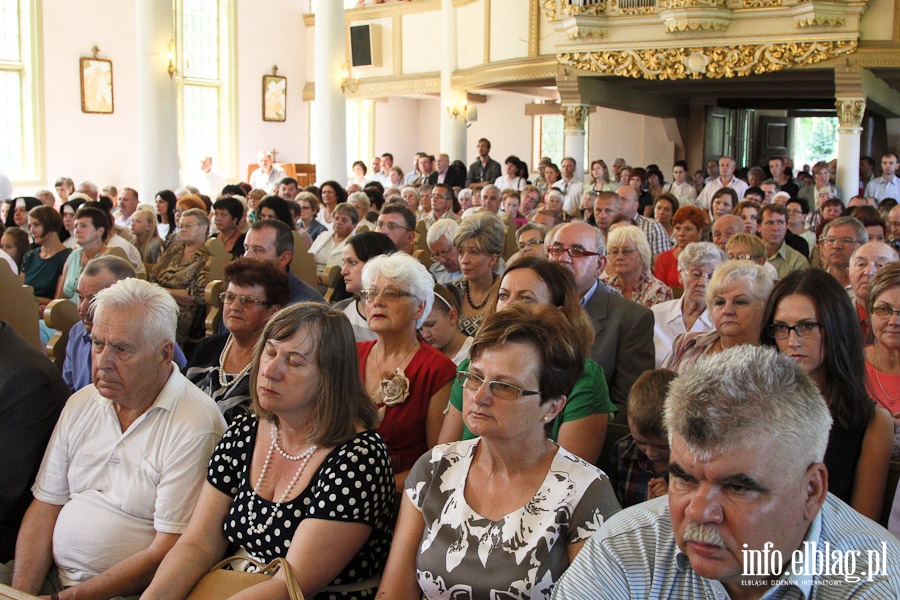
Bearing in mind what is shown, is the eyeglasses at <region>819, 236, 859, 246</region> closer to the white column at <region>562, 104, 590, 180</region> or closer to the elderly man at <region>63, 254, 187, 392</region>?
the elderly man at <region>63, 254, 187, 392</region>

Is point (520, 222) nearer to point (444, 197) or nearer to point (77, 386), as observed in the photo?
point (444, 197)

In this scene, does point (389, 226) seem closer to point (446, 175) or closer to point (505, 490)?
point (505, 490)

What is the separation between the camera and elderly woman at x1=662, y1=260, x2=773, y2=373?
11.0 ft

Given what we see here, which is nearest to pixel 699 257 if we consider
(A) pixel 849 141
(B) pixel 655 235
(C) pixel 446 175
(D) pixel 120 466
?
(B) pixel 655 235

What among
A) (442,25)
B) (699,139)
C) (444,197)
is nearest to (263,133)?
(442,25)

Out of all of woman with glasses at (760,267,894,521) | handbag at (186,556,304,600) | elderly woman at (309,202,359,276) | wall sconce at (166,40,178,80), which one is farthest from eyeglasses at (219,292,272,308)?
wall sconce at (166,40,178,80)

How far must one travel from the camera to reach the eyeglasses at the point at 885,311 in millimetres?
3031

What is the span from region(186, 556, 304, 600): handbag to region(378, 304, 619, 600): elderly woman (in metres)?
0.28

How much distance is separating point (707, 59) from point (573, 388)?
9.88 meters

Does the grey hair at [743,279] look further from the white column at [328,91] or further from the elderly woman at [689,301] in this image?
the white column at [328,91]

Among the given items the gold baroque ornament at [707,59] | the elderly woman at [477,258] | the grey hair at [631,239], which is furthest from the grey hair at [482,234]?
the gold baroque ornament at [707,59]

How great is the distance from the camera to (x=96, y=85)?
15.7 m

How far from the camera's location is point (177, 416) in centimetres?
265

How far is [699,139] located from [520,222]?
7.87 metres
